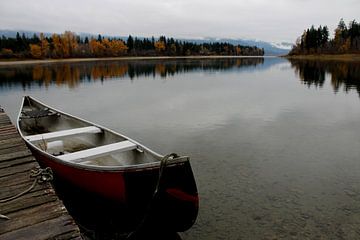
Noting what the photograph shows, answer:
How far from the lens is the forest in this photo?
466 feet

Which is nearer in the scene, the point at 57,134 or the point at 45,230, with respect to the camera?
the point at 45,230

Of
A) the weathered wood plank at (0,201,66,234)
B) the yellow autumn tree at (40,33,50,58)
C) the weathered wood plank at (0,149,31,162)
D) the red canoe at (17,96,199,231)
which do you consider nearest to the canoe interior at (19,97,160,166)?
the red canoe at (17,96,199,231)

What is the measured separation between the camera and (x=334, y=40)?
15788cm

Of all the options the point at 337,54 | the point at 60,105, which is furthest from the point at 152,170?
the point at 337,54

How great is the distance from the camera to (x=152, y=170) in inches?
294

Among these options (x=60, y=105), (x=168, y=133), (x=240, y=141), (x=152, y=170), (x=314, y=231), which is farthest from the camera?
(x=60, y=105)

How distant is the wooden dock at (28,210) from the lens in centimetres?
532

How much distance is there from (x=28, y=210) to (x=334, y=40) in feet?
597

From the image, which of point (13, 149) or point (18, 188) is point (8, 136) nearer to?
point (13, 149)

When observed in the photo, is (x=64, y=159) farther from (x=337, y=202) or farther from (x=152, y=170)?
(x=337, y=202)

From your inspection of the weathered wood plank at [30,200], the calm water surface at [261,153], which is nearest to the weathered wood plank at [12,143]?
the weathered wood plank at [30,200]

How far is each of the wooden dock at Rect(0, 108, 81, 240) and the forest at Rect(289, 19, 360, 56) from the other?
15559 cm

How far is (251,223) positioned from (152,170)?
3.74 metres

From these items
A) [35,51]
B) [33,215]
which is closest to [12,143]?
[33,215]
